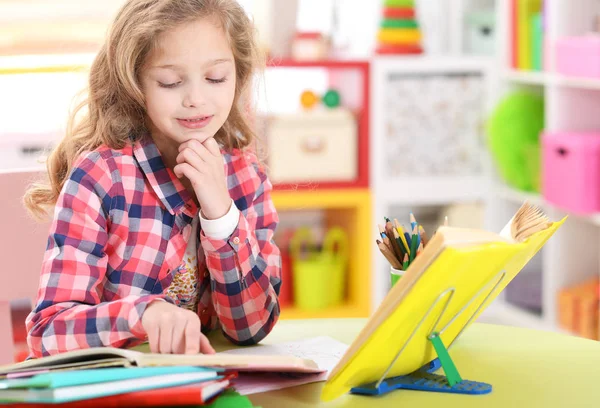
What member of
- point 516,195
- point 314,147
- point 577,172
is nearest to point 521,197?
point 516,195

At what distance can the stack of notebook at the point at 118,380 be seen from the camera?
2.65 ft

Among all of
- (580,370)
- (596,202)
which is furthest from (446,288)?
(596,202)

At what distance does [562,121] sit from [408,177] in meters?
0.61

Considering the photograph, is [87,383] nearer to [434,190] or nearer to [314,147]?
[314,147]

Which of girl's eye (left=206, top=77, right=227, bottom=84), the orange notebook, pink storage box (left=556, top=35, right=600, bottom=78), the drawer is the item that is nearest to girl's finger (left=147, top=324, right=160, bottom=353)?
the orange notebook

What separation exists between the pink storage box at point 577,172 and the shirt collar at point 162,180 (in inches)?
72.3

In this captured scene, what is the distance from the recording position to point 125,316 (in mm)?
1033

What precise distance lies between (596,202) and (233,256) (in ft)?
6.19

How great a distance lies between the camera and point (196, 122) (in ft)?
3.89

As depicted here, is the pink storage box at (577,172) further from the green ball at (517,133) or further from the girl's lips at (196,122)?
the girl's lips at (196,122)

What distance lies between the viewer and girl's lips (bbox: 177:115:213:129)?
1.18 m

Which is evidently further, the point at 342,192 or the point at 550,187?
the point at 342,192

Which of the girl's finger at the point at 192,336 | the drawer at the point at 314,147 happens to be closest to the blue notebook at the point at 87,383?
the girl's finger at the point at 192,336

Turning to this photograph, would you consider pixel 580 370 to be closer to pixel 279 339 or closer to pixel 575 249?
pixel 279 339
